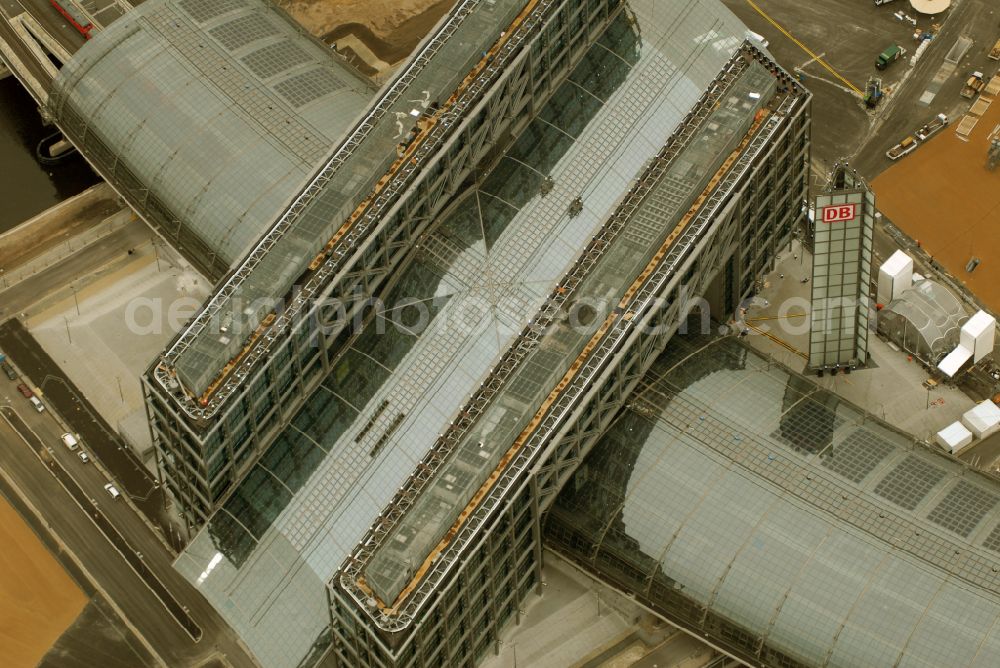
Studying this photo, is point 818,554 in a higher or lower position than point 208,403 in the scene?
higher

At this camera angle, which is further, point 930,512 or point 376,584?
point 930,512

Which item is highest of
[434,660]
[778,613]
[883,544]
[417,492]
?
[883,544]

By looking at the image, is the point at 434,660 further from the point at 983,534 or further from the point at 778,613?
the point at 983,534

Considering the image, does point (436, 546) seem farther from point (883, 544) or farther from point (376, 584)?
point (883, 544)

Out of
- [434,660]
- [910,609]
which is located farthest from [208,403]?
[910,609]

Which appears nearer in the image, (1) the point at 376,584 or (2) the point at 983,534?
(1) the point at 376,584

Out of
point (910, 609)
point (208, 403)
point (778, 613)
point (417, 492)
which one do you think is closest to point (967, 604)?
point (910, 609)

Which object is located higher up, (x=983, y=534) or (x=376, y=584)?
(x=983, y=534)
